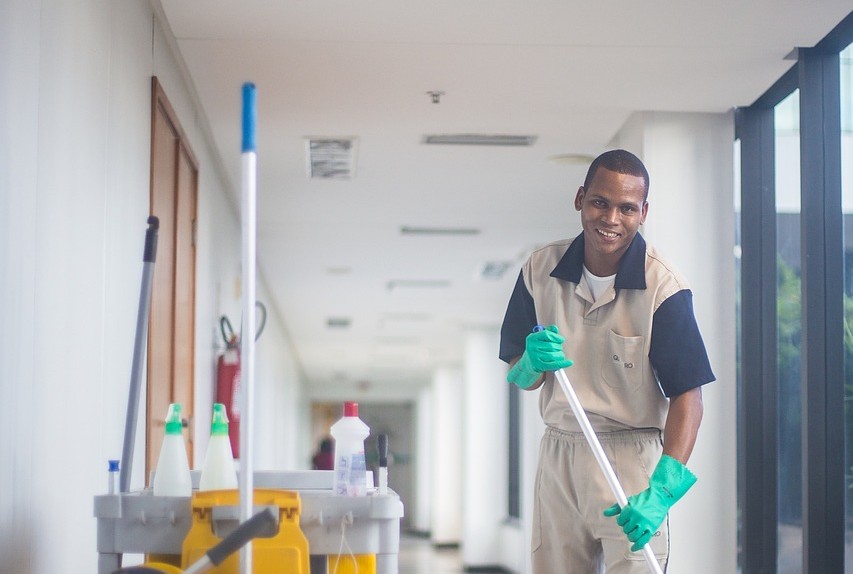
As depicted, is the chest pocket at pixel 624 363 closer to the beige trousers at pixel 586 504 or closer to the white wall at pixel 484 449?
the beige trousers at pixel 586 504

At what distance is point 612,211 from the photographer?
245 centimetres

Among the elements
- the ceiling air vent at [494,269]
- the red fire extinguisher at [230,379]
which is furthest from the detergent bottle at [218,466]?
the ceiling air vent at [494,269]

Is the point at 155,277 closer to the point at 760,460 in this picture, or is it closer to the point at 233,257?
the point at 760,460

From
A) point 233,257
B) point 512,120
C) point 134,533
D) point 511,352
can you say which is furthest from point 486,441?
point 134,533

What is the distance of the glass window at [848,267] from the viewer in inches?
132

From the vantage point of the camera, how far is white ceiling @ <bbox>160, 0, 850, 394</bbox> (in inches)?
128

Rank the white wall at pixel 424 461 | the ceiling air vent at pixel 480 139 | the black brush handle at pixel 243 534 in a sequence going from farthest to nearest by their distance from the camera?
1. the white wall at pixel 424 461
2. the ceiling air vent at pixel 480 139
3. the black brush handle at pixel 243 534

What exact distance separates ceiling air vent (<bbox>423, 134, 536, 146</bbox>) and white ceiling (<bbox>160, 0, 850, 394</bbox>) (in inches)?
3.2

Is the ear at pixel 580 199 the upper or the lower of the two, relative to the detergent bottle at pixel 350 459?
upper

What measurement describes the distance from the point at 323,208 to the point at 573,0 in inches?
119

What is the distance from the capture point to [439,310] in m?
9.91

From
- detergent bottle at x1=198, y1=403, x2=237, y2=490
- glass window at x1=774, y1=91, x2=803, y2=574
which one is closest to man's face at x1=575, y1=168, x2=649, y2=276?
detergent bottle at x1=198, y1=403, x2=237, y2=490

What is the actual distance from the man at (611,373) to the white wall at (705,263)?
1563 millimetres

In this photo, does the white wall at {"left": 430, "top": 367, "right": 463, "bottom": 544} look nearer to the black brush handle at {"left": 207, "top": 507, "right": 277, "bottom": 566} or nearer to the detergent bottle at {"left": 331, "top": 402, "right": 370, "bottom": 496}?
the detergent bottle at {"left": 331, "top": 402, "right": 370, "bottom": 496}
